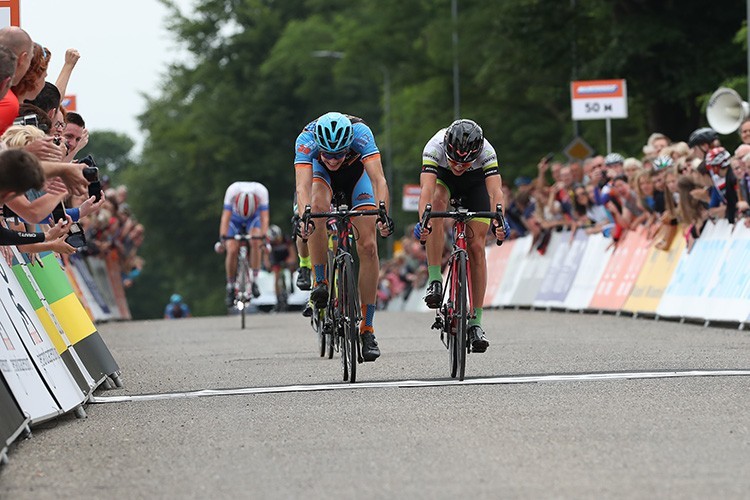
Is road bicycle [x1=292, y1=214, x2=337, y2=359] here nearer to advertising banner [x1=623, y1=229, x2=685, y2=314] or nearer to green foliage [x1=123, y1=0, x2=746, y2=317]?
advertising banner [x1=623, y1=229, x2=685, y2=314]

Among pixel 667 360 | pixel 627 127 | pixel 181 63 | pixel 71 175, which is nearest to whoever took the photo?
pixel 71 175

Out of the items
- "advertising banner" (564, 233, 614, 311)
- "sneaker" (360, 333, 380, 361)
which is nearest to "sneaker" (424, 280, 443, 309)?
"sneaker" (360, 333, 380, 361)

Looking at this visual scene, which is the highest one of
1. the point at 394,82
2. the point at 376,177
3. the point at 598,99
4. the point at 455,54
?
the point at 455,54

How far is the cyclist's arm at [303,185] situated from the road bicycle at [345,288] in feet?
0.67

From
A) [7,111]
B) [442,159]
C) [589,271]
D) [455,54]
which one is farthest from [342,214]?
[455,54]

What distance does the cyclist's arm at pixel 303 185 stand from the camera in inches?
528

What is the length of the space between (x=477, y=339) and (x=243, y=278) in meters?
11.7

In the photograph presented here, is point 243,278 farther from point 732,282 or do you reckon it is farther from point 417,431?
point 417,431

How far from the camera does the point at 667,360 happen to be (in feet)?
46.0

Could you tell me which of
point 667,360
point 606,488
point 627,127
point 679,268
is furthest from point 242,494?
point 627,127

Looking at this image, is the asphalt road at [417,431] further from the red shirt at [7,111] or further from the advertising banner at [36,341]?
the red shirt at [7,111]

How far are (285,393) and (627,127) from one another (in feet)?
111

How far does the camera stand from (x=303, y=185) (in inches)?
534

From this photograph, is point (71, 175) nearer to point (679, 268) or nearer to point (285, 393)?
point (285, 393)
